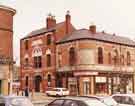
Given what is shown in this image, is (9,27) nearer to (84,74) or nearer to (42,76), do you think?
(84,74)

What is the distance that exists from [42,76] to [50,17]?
10.4m

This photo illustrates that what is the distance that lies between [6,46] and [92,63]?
19365mm

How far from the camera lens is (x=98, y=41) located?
5884 cm

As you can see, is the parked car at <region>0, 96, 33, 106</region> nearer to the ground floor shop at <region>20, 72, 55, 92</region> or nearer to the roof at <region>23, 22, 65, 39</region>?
the ground floor shop at <region>20, 72, 55, 92</region>

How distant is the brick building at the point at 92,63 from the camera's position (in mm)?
57219

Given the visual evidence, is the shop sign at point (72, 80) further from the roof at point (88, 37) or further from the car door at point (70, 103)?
the car door at point (70, 103)

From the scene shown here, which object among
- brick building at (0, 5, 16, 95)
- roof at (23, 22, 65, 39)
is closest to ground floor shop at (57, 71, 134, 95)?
roof at (23, 22, 65, 39)

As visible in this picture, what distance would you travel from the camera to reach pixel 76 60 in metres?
57.9

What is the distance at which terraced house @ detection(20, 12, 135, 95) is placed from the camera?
188 feet

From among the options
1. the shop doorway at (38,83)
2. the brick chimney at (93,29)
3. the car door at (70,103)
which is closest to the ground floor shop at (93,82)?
the shop doorway at (38,83)

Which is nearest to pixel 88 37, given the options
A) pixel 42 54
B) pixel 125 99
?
pixel 42 54

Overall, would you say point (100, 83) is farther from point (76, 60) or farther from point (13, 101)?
point (13, 101)

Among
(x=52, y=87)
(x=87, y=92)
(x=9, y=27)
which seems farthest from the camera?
(x=52, y=87)

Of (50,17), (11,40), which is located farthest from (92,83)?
(11,40)
